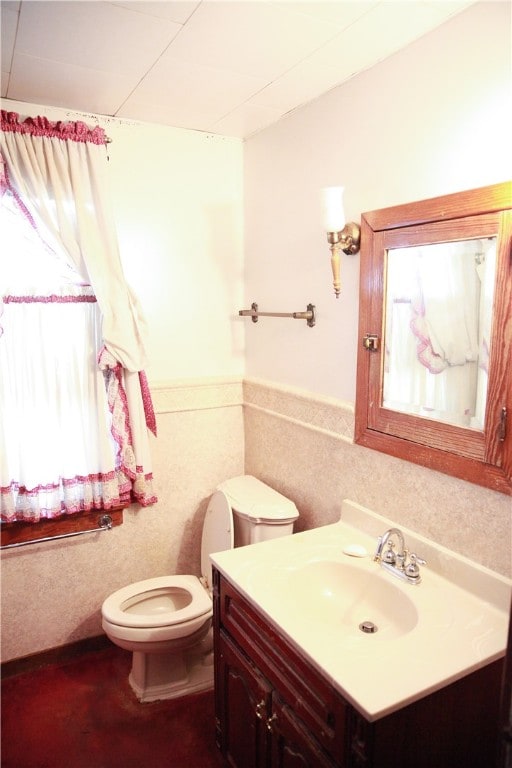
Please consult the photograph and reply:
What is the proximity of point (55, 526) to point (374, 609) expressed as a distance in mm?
1346

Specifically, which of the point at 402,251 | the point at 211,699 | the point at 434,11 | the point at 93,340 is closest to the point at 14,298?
the point at 93,340

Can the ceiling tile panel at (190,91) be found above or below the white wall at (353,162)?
above

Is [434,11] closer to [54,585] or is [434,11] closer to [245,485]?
[245,485]

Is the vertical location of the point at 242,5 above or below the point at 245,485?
above

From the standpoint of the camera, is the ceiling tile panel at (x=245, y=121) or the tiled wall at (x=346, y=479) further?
the ceiling tile panel at (x=245, y=121)

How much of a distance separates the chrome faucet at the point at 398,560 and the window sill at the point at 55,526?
120 centimetres

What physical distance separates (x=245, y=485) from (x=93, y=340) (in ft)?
3.01

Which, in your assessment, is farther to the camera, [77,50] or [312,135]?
[312,135]

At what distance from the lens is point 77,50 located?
154 centimetres

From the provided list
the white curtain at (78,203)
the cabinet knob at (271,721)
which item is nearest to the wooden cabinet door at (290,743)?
the cabinet knob at (271,721)

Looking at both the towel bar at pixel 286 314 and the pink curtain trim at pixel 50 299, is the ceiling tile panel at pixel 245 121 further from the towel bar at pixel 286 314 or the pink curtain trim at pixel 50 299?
the pink curtain trim at pixel 50 299

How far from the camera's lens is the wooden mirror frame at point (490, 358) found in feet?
4.20

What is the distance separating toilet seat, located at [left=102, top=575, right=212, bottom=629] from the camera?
6.41 feet

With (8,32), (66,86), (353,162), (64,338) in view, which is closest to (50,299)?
(64,338)
